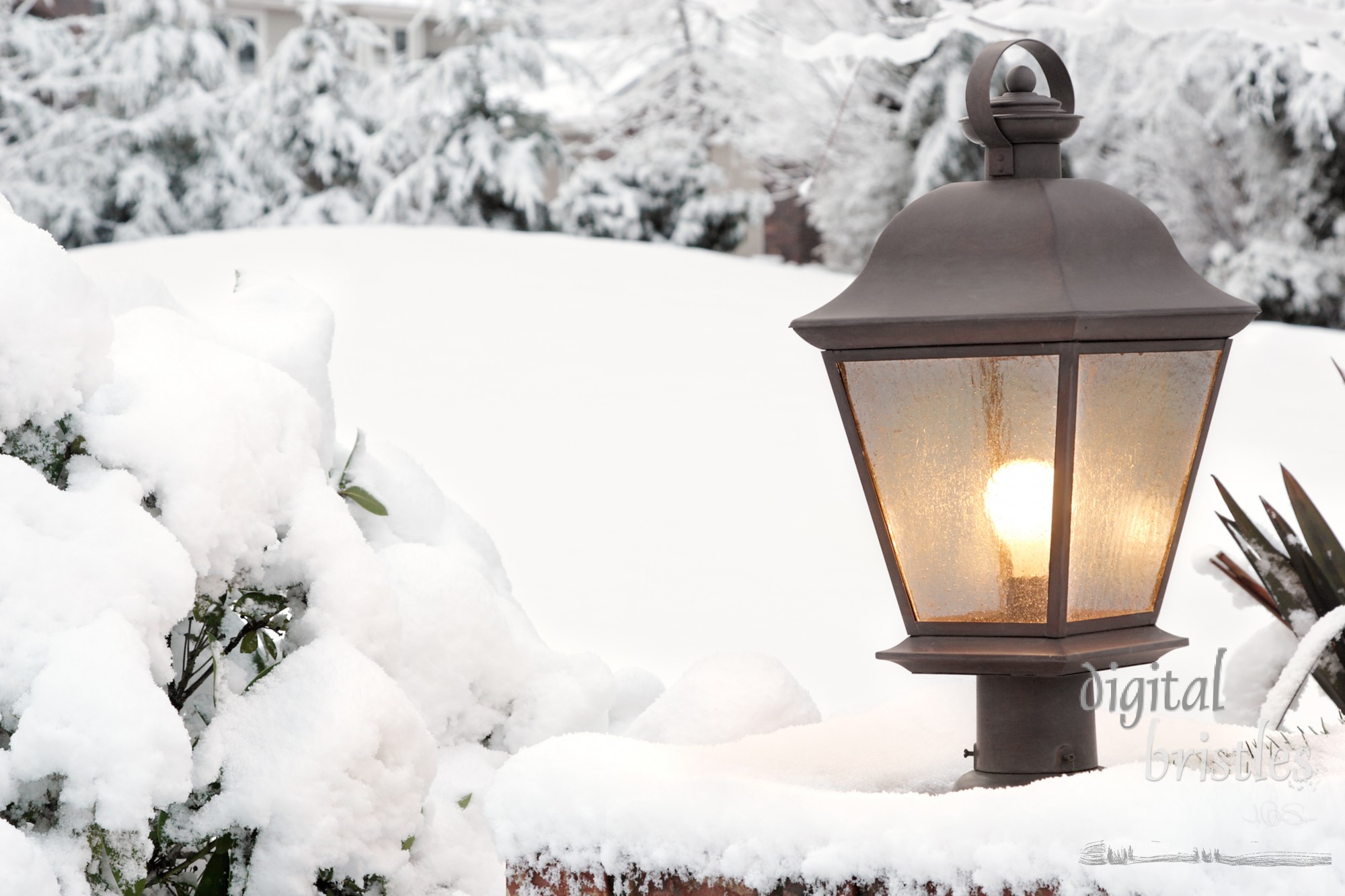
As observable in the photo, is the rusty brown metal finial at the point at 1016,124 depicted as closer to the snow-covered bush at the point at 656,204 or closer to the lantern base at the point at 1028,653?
the lantern base at the point at 1028,653

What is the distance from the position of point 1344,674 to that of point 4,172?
1579 centimetres

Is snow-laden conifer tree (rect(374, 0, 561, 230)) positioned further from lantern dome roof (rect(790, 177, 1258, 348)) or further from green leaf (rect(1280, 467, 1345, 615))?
lantern dome roof (rect(790, 177, 1258, 348))

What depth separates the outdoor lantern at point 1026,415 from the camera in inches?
57.7

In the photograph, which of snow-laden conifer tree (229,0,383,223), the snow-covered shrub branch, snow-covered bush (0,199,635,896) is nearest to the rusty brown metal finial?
snow-covered bush (0,199,635,896)

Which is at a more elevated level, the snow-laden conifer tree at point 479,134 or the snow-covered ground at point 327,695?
the snow-covered ground at point 327,695

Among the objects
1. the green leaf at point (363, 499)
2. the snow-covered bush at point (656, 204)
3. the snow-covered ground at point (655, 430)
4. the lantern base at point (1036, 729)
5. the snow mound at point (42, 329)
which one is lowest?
the snow-covered bush at point (656, 204)

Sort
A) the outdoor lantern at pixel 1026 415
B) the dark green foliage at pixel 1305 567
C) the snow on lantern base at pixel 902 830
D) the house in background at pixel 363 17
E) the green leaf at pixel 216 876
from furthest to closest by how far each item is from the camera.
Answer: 1. the house in background at pixel 363 17
2. the dark green foliage at pixel 1305 567
3. the green leaf at pixel 216 876
4. the outdoor lantern at pixel 1026 415
5. the snow on lantern base at pixel 902 830

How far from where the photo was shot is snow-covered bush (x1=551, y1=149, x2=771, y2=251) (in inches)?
467

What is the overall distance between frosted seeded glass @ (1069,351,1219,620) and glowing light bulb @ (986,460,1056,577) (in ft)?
0.11

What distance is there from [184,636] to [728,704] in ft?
2.74

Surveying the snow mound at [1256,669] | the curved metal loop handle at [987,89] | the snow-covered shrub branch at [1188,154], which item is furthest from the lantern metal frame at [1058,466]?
the snow-covered shrub branch at [1188,154]

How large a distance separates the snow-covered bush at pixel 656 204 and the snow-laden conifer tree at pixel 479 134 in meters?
0.37

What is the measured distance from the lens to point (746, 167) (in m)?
15.8

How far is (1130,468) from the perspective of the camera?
1.55 m
